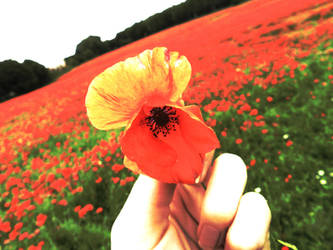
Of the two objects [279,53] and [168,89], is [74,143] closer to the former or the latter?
[168,89]

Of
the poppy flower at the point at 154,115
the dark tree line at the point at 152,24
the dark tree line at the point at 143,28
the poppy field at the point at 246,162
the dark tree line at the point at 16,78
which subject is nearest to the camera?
the poppy flower at the point at 154,115

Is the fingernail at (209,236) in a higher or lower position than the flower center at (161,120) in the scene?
lower

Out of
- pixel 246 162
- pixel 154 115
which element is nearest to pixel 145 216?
pixel 154 115

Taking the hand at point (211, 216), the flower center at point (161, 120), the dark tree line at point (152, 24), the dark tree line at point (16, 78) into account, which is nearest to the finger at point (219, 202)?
the hand at point (211, 216)

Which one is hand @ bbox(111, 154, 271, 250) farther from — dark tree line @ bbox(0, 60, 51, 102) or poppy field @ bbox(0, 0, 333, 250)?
dark tree line @ bbox(0, 60, 51, 102)

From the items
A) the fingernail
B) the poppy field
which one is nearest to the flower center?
the fingernail

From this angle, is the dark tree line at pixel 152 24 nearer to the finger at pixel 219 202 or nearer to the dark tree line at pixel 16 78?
the dark tree line at pixel 16 78

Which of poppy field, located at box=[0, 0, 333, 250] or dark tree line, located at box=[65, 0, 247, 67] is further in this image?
dark tree line, located at box=[65, 0, 247, 67]

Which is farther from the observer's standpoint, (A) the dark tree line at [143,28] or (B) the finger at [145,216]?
(A) the dark tree line at [143,28]

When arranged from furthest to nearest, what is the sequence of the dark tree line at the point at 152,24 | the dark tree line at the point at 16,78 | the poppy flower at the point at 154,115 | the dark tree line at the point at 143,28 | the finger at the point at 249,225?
the dark tree line at the point at 152,24 < the dark tree line at the point at 143,28 < the dark tree line at the point at 16,78 < the finger at the point at 249,225 < the poppy flower at the point at 154,115
